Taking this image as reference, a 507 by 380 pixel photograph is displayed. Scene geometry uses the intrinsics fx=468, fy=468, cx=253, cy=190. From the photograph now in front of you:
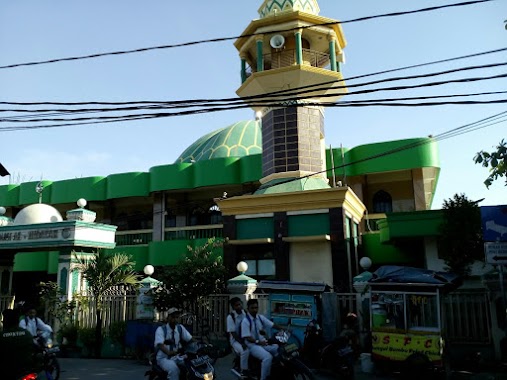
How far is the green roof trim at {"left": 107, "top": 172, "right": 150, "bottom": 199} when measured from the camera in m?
25.9

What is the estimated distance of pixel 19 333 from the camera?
21.6 feet

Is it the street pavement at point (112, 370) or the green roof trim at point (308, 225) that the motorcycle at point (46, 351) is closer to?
the street pavement at point (112, 370)

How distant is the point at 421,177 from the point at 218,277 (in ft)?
42.3

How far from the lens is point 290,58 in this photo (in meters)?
22.4

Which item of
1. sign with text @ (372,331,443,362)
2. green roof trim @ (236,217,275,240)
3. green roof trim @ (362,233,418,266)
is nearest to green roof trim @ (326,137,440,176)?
green roof trim @ (362,233,418,266)

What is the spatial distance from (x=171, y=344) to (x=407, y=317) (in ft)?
18.0

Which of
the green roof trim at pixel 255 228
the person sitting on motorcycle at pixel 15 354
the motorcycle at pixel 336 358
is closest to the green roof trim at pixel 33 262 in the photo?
the green roof trim at pixel 255 228

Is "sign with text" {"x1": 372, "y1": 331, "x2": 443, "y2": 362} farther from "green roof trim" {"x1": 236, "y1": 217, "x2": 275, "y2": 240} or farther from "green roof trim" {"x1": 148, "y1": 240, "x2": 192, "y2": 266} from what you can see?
"green roof trim" {"x1": 148, "y1": 240, "x2": 192, "y2": 266}

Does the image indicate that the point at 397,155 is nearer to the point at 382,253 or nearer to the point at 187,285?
the point at 382,253

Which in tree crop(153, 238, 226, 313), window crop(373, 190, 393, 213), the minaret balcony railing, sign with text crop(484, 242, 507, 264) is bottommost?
tree crop(153, 238, 226, 313)

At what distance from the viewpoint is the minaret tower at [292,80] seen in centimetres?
2066

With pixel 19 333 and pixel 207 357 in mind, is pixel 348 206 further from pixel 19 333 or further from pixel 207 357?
pixel 19 333

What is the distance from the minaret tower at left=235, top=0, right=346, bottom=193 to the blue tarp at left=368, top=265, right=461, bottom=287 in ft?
30.4

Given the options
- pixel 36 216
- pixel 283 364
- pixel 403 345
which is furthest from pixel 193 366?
pixel 36 216
